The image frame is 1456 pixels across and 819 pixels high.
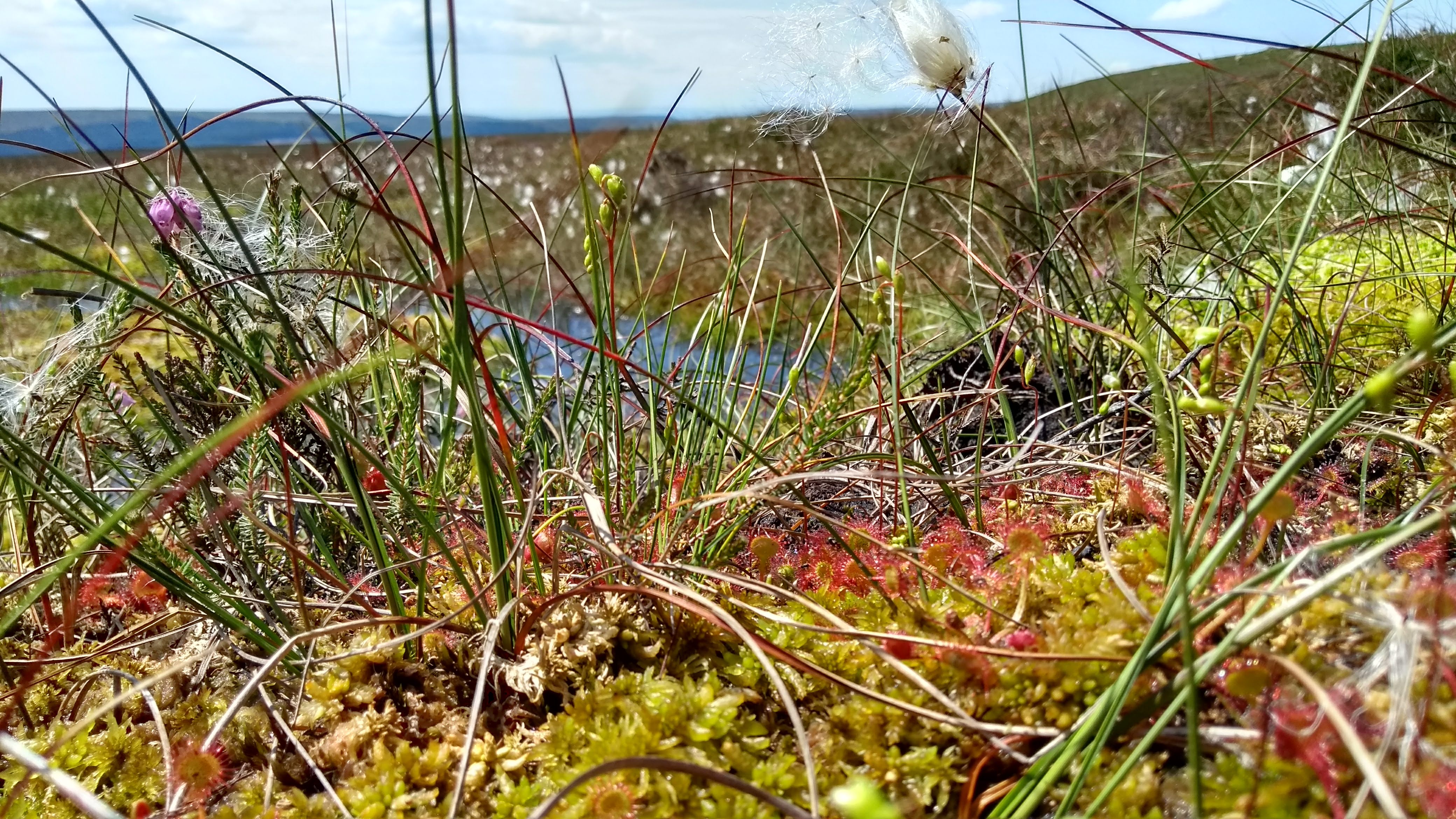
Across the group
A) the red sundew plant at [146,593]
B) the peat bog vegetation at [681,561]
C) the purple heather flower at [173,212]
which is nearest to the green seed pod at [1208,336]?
the peat bog vegetation at [681,561]

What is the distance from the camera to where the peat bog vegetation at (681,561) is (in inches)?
29.9

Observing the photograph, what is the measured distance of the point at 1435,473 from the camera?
1.36m

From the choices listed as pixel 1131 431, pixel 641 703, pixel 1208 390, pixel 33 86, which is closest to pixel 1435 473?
pixel 1131 431

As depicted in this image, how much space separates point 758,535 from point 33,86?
1139 mm

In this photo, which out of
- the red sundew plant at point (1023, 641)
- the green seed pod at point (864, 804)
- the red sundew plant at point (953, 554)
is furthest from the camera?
the red sundew plant at point (953, 554)

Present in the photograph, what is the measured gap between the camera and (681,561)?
4.20 ft

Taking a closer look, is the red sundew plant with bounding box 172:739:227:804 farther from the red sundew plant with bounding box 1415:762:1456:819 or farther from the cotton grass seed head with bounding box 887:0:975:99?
the cotton grass seed head with bounding box 887:0:975:99

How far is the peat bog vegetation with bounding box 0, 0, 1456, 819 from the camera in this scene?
759mm

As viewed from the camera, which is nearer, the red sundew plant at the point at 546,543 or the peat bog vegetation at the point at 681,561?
the peat bog vegetation at the point at 681,561

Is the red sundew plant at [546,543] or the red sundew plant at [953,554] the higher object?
the red sundew plant at [953,554]

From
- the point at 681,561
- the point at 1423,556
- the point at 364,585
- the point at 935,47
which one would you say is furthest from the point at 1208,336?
the point at 364,585

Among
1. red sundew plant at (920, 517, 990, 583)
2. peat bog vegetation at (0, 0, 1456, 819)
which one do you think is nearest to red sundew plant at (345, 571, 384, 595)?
peat bog vegetation at (0, 0, 1456, 819)

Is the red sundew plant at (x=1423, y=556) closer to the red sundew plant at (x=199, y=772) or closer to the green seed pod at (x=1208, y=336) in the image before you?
the green seed pod at (x=1208, y=336)

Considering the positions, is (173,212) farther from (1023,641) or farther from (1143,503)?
(1143,503)
